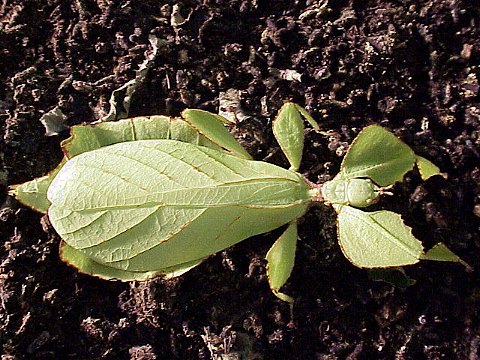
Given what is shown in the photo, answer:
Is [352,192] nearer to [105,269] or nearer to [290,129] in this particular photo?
[290,129]

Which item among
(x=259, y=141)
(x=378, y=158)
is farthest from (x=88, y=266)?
(x=378, y=158)

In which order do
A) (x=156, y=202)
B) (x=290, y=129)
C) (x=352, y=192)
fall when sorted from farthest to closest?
(x=290, y=129), (x=352, y=192), (x=156, y=202)

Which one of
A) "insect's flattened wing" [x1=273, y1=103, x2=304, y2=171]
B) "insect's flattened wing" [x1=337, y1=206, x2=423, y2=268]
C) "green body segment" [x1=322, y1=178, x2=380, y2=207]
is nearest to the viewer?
"insect's flattened wing" [x1=337, y1=206, x2=423, y2=268]

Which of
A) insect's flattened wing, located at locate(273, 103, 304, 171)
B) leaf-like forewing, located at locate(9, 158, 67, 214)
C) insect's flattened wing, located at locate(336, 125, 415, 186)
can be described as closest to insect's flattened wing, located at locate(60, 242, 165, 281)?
leaf-like forewing, located at locate(9, 158, 67, 214)

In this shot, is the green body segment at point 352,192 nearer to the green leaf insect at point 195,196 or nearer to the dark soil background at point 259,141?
the green leaf insect at point 195,196

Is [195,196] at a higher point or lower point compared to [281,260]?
higher

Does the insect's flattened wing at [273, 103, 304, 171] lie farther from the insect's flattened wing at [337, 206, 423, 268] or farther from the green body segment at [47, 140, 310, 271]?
the insect's flattened wing at [337, 206, 423, 268]
